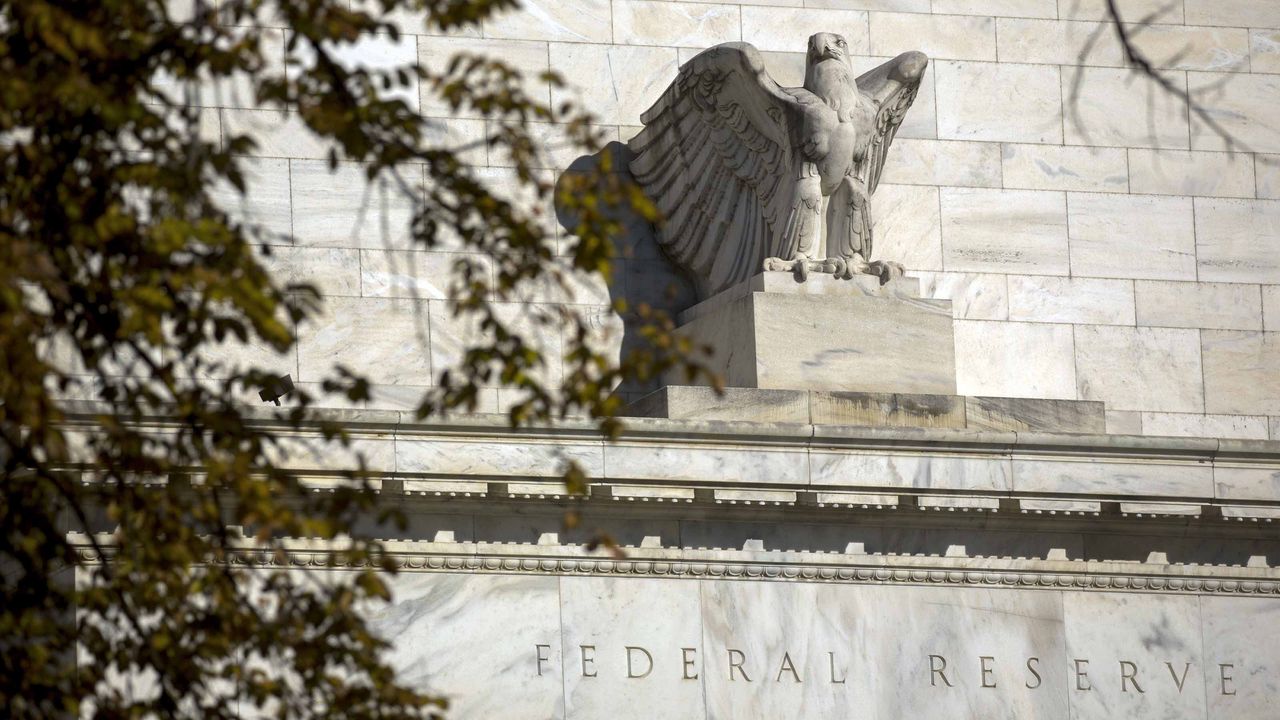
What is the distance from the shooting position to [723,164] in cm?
1878

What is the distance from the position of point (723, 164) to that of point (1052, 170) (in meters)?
3.06

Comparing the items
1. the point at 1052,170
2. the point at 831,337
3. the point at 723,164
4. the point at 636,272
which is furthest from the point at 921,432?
the point at 1052,170

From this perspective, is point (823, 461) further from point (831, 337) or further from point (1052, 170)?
point (1052, 170)

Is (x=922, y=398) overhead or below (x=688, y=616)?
overhead

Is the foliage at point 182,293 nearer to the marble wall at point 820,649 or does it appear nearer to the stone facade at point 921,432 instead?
the stone facade at point 921,432

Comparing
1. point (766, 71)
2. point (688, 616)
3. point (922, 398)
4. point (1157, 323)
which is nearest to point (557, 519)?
point (688, 616)

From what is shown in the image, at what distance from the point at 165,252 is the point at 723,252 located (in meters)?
8.86

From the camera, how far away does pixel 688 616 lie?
16.8m

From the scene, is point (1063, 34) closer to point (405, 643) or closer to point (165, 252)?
point (405, 643)

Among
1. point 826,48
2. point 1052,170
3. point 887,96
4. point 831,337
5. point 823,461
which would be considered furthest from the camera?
point 1052,170

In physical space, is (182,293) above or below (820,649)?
above

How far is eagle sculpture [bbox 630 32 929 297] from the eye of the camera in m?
18.2

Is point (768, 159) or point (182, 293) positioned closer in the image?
point (182, 293)

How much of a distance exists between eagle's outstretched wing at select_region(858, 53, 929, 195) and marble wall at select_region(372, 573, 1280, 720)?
334cm
